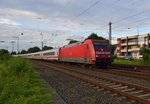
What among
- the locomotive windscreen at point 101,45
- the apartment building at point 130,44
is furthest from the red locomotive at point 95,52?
the apartment building at point 130,44

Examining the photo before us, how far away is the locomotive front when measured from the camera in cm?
2900

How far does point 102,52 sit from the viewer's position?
29.5m

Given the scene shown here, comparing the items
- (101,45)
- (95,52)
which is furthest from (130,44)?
(95,52)

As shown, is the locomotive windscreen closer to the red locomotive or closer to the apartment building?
the red locomotive

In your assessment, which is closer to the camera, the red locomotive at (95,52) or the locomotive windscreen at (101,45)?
the red locomotive at (95,52)

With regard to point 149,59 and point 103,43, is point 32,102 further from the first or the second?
point 149,59

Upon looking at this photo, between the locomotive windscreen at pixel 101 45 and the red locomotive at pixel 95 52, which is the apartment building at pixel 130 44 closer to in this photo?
the red locomotive at pixel 95 52

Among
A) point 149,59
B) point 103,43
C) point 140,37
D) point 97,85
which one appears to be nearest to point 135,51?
point 140,37

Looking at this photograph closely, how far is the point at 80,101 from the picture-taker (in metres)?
11.0

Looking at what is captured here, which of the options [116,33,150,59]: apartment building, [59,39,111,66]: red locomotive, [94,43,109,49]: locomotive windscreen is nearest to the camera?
[59,39,111,66]: red locomotive

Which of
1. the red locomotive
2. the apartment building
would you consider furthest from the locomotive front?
the apartment building

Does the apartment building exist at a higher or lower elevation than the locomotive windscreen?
higher

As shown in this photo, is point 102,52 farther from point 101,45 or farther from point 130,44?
point 130,44

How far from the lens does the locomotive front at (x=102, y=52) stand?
29.0 m
